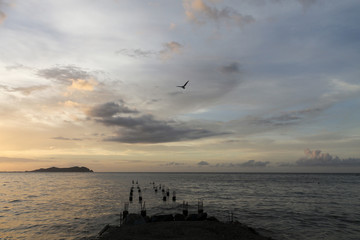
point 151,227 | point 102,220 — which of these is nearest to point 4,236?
point 102,220

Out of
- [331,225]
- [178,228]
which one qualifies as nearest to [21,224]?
[178,228]

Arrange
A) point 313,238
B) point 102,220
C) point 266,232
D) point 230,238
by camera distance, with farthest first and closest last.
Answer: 1. point 102,220
2. point 266,232
3. point 313,238
4. point 230,238

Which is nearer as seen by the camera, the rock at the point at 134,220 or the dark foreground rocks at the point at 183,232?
the dark foreground rocks at the point at 183,232

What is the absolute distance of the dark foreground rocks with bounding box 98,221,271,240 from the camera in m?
20.6

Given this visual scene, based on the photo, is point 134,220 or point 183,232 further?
point 134,220

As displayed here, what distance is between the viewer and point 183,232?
2186 cm

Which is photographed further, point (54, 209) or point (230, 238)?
point (54, 209)

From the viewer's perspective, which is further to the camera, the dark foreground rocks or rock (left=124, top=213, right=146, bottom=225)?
rock (left=124, top=213, right=146, bottom=225)

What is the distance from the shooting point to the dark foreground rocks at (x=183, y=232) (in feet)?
67.6

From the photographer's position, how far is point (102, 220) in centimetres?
3356

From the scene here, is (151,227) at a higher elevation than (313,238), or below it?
higher

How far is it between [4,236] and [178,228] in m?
18.2

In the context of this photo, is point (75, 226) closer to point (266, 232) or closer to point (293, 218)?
point (266, 232)

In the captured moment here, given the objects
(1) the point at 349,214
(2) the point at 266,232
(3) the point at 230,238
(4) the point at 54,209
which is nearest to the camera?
(3) the point at 230,238
